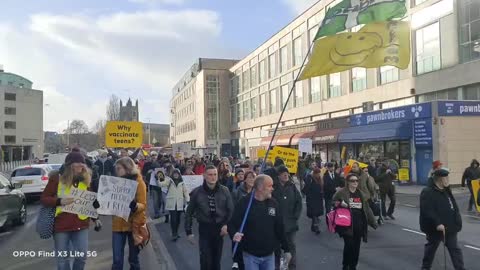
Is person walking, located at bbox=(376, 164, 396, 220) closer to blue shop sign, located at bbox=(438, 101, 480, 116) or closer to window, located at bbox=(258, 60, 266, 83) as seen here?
blue shop sign, located at bbox=(438, 101, 480, 116)

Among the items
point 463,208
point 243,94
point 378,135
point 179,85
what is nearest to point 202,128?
point 243,94

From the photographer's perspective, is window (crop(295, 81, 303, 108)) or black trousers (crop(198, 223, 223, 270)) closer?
black trousers (crop(198, 223, 223, 270))

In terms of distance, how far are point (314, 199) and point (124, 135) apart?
1140 cm

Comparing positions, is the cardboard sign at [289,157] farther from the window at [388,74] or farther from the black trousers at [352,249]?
the window at [388,74]

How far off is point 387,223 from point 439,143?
543 inches

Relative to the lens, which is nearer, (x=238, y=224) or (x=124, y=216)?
(x=238, y=224)

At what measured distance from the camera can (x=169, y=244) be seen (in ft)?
33.4

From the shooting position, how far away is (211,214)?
20.6 feet

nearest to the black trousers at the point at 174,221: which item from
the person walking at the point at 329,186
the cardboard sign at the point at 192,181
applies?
the cardboard sign at the point at 192,181

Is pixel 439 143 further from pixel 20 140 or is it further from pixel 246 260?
pixel 20 140

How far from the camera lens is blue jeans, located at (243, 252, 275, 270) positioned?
5.00 metres

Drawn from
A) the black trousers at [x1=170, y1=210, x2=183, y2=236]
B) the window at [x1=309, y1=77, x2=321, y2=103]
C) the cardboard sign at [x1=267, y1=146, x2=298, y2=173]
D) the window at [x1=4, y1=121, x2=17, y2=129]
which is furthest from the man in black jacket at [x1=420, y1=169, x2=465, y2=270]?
the window at [x1=4, y1=121, x2=17, y2=129]

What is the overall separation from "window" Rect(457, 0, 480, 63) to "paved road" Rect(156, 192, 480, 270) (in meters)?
17.6

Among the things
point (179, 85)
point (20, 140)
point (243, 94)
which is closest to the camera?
point (243, 94)
